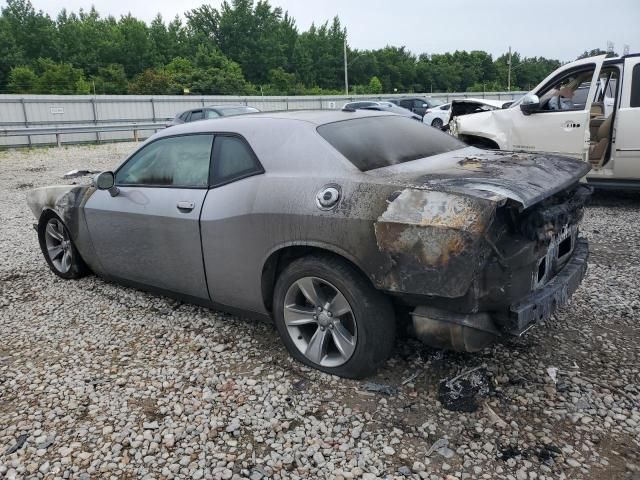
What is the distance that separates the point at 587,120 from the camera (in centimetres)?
686

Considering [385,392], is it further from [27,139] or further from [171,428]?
[27,139]

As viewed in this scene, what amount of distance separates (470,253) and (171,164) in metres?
2.41

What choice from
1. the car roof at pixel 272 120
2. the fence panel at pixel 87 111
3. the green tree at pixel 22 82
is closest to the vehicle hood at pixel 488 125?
the car roof at pixel 272 120

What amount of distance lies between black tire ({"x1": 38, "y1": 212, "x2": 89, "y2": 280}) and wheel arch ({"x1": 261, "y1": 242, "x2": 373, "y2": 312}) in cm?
246

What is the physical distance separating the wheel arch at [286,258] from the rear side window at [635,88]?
577 centimetres

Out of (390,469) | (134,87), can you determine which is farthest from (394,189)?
(134,87)

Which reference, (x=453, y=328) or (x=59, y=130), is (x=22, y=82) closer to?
(x=59, y=130)

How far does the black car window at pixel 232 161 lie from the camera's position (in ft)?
11.0

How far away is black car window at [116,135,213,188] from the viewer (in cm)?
367

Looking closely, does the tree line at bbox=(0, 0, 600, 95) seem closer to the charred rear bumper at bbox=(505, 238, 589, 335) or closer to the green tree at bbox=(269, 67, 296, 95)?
the green tree at bbox=(269, 67, 296, 95)

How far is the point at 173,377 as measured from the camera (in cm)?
328

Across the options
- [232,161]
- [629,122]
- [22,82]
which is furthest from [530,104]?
[22,82]

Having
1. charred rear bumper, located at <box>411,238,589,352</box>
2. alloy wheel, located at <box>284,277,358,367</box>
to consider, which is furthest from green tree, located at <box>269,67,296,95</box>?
charred rear bumper, located at <box>411,238,589,352</box>

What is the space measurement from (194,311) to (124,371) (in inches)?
37.0
